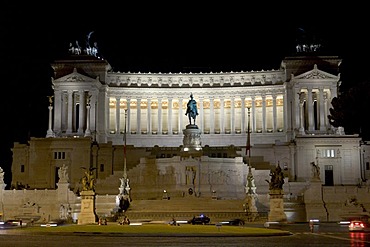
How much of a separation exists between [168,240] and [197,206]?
120ft

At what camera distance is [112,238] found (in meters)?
42.9

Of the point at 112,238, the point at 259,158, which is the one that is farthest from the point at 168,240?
the point at 259,158

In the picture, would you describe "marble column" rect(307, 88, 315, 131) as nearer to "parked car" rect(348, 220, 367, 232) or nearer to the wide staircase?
the wide staircase

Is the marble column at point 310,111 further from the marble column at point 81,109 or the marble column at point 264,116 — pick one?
the marble column at point 81,109

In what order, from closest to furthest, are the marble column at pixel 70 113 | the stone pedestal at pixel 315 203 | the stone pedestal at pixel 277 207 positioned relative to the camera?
the stone pedestal at pixel 277 207 < the stone pedestal at pixel 315 203 < the marble column at pixel 70 113

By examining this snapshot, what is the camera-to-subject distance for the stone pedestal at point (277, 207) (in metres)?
67.6

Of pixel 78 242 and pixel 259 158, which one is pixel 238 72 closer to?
pixel 259 158

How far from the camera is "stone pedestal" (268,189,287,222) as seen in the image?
67625 millimetres

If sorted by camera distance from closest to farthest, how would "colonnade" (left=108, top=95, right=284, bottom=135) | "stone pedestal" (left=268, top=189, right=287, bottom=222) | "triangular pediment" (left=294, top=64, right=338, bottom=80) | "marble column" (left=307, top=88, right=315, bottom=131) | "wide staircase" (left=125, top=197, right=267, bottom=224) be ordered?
"stone pedestal" (left=268, top=189, right=287, bottom=222), "wide staircase" (left=125, top=197, right=267, bottom=224), "marble column" (left=307, top=88, right=315, bottom=131), "triangular pediment" (left=294, top=64, right=338, bottom=80), "colonnade" (left=108, top=95, right=284, bottom=135)

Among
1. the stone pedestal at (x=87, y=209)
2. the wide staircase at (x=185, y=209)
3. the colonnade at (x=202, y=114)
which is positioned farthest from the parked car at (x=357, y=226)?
the colonnade at (x=202, y=114)

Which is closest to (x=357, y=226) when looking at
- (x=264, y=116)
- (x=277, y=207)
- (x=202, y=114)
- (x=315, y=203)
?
(x=277, y=207)

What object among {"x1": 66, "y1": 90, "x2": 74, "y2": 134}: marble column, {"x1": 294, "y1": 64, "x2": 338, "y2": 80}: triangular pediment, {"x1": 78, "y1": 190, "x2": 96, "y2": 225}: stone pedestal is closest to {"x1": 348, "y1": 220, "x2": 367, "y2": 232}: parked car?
{"x1": 78, "y1": 190, "x2": 96, "y2": 225}: stone pedestal

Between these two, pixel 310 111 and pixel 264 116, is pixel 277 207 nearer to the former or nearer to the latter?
pixel 310 111

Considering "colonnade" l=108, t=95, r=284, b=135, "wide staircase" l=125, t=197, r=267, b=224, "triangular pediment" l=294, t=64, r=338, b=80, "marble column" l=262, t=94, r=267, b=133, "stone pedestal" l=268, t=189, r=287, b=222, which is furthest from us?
"colonnade" l=108, t=95, r=284, b=135
